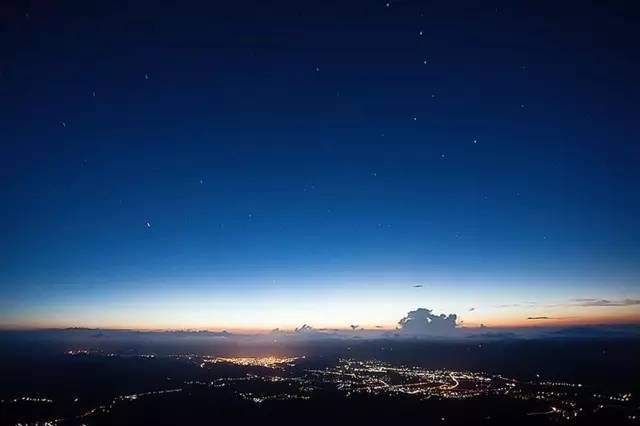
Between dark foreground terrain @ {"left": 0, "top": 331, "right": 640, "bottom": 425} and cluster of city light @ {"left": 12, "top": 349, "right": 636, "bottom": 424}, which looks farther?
cluster of city light @ {"left": 12, "top": 349, "right": 636, "bottom": 424}

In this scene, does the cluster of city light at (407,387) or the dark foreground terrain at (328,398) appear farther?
the cluster of city light at (407,387)

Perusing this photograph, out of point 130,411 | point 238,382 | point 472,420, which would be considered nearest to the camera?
point 472,420

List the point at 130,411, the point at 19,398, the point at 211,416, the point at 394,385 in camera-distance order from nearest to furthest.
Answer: the point at 211,416
the point at 130,411
the point at 19,398
the point at 394,385

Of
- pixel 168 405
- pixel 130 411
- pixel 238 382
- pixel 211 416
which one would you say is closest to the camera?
pixel 211 416

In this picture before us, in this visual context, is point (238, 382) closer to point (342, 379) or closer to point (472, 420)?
point (342, 379)

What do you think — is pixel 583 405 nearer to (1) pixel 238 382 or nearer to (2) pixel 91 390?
(1) pixel 238 382

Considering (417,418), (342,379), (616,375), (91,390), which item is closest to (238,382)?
(342,379)

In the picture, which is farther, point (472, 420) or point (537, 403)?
point (537, 403)

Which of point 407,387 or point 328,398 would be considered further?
point 407,387

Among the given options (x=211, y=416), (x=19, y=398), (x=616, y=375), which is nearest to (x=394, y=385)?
(x=211, y=416)
